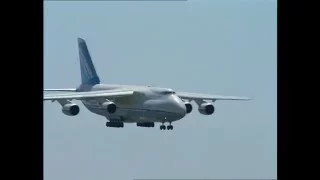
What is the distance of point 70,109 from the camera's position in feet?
25.3

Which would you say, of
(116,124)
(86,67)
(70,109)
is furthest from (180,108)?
(86,67)

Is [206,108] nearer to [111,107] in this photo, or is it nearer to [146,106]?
[146,106]

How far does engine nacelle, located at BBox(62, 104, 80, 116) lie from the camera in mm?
7578

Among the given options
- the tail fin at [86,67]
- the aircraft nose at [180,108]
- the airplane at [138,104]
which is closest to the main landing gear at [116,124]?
the airplane at [138,104]

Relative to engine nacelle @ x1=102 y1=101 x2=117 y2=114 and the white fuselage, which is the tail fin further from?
engine nacelle @ x1=102 y1=101 x2=117 y2=114

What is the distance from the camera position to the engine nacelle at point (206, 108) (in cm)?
859

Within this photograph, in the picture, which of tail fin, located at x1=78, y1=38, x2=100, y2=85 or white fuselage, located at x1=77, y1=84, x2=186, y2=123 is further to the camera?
tail fin, located at x1=78, y1=38, x2=100, y2=85

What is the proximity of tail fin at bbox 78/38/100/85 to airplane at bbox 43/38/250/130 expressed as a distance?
0.76m

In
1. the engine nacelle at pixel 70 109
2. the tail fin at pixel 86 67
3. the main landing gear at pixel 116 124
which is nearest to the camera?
the engine nacelle at pixel 70 109

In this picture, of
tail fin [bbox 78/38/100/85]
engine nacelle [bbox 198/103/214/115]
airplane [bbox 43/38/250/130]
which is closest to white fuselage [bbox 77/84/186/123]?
airplane [bbox 43/38/250/130]

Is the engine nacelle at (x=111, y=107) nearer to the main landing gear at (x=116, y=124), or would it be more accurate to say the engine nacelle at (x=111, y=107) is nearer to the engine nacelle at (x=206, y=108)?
the main landing gear at (x=116, y=124)

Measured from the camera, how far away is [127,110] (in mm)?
9016

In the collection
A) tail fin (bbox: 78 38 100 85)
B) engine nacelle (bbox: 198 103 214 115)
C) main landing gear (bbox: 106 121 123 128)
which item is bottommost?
main landing gear (bbox: 106 121 123 128)
